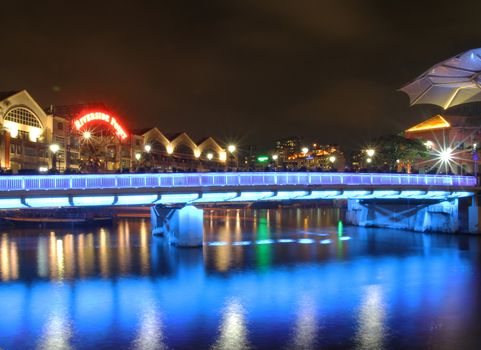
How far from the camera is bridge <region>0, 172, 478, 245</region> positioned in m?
32.7

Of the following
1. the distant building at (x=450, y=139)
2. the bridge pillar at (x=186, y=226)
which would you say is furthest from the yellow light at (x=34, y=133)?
the distant building at (x=450, y=139)

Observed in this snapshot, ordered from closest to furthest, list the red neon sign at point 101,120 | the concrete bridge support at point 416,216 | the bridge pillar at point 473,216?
the bridge pillar at point 473,216, the concrete bridge support at point 416,216, the red neon sign at point 101,120

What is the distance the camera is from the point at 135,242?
2039 inches

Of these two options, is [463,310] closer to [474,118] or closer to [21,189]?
[21,189]

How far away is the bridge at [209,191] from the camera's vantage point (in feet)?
107

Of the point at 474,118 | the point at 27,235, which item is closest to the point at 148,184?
the point at 27,235

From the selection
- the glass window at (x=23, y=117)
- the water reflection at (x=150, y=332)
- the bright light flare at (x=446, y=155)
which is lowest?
the water reflection at (x=150, y=332)

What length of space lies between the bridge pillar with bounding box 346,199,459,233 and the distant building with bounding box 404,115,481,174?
12116 mm

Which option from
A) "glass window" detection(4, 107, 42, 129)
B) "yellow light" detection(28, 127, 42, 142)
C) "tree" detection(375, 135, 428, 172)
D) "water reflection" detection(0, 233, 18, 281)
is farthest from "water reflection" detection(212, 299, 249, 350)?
"yellow light" detection(28, 127, 42, 142)

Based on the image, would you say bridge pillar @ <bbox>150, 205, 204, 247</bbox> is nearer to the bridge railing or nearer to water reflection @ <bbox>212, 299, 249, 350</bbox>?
the bridge railing

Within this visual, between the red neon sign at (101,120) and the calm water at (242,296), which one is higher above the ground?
the red neon sign at (101,120)

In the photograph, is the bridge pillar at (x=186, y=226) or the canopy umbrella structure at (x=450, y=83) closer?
the canopy umbrella structure at (x=450, y=83)

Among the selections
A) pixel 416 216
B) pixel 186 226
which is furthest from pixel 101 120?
pixel 416 216

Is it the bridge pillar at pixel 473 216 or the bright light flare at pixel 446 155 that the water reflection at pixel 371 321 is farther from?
the bright light flare at pixel 446 155
